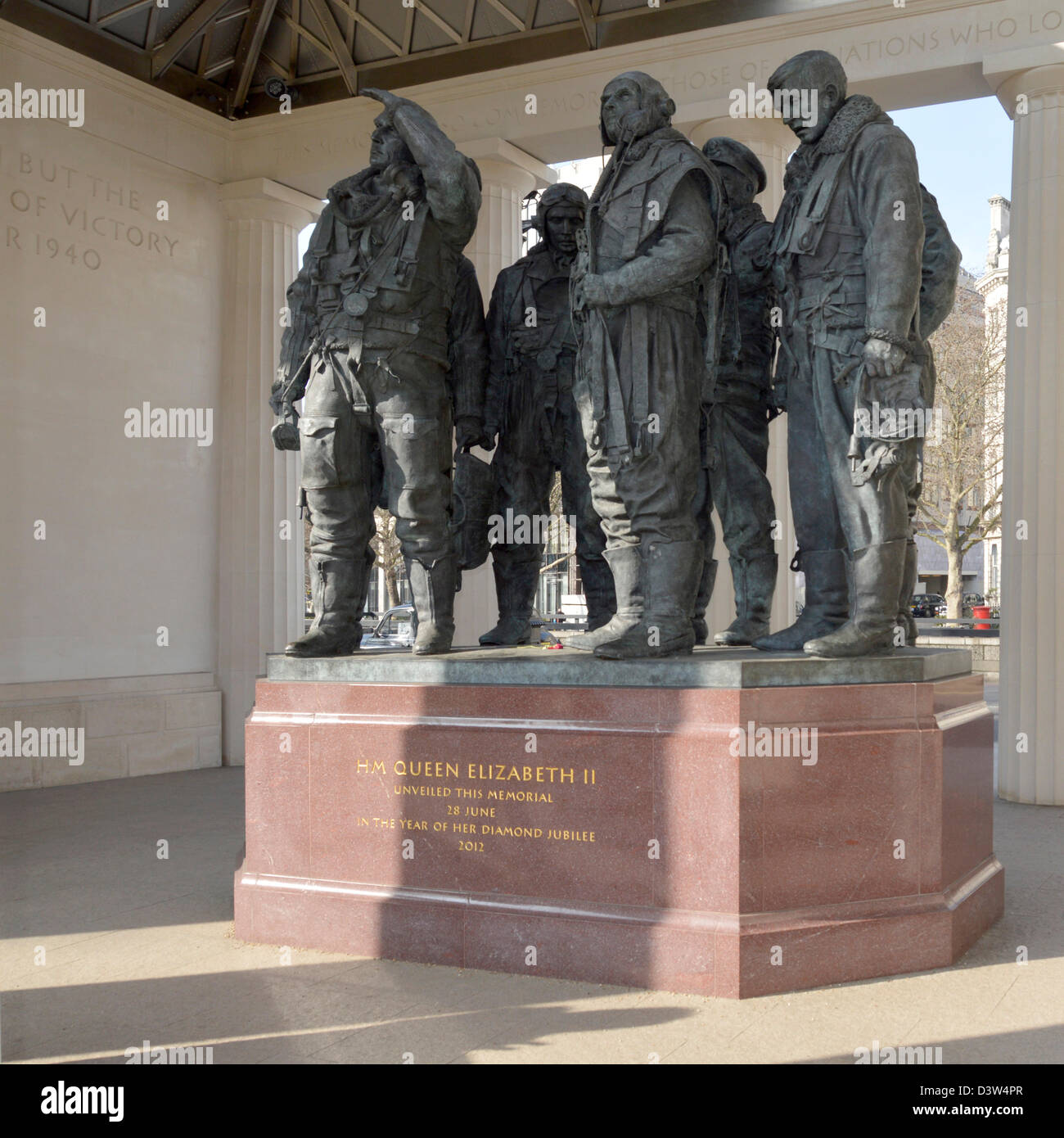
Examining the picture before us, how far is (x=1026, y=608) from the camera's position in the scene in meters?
10.4

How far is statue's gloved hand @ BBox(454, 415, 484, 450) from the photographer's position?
6.78m

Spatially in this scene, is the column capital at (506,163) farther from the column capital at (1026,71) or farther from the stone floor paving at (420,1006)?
the stone floor paving at (420,1006)

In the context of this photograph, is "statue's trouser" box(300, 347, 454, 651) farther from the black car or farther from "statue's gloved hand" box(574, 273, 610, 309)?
the black car

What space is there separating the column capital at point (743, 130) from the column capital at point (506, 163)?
1.58 meters

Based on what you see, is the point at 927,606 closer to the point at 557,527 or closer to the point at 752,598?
the point at 557,527

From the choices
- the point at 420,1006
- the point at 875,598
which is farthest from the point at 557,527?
the point at 420,1006

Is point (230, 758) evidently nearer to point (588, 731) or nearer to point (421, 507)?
point (421, 507)

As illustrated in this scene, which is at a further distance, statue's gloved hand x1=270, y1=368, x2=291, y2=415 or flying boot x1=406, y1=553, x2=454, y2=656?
statue's gloved hand x1=270, y1=368, x2=291, y2=415

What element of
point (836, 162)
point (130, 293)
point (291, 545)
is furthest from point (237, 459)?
point (836, 162)

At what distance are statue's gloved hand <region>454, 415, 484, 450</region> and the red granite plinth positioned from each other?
1711mm

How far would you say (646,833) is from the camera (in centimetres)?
509

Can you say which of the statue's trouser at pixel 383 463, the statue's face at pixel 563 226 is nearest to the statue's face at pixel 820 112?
the statue's face at pixel 563 226

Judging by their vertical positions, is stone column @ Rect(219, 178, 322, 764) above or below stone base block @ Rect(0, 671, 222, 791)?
above

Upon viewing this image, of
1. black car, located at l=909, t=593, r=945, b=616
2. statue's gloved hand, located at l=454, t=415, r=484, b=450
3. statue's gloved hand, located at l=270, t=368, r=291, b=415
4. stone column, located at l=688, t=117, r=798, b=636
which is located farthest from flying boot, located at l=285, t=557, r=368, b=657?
black car, located at l=909, t=593, r=945, b=616
